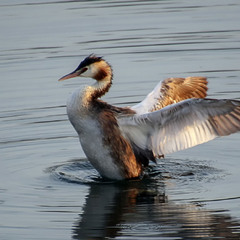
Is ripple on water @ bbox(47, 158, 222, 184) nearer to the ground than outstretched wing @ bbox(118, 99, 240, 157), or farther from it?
nearer to the ground

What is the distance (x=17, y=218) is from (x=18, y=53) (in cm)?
807

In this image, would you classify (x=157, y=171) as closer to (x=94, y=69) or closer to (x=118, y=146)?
(x=118, y=146)

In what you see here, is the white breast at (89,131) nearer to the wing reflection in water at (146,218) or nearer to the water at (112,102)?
the water at (112,102)

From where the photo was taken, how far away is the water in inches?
359

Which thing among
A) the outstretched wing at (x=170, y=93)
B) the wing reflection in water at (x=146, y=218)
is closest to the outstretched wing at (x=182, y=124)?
the outstretched wing at (x=170, y=93)

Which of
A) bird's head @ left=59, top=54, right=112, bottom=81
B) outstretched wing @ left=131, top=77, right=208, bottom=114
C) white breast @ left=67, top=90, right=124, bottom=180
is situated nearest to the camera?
white breast @ left=67, top=90, right=124, bottom=180

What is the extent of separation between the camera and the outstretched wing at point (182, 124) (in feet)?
33.0

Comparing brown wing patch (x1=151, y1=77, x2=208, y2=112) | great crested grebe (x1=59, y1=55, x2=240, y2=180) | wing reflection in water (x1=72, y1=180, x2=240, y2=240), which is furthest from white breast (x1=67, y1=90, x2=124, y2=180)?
brown wing patch (x1=151, y1=77, x2=208, y2=112)

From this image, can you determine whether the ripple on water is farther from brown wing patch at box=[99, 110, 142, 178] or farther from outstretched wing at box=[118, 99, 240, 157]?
outstretched wing at box=[118, 99, 240, 157]

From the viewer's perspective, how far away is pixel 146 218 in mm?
9203

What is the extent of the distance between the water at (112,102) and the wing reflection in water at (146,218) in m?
0.01

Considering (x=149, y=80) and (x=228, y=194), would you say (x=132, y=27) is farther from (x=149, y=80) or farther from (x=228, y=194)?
(x=228, y=194)

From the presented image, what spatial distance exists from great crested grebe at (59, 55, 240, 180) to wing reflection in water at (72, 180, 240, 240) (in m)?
0.52

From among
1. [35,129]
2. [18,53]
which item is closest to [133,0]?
[18,53]
